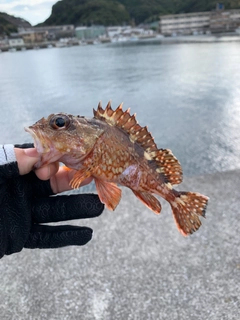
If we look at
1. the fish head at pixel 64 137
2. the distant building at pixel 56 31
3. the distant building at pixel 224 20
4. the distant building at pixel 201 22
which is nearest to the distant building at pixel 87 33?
the distant building at pixel 56 31

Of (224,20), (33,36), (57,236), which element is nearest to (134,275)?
(57,236)

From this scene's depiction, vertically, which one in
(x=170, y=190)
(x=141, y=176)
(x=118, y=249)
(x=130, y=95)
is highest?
(x=141, y=176)

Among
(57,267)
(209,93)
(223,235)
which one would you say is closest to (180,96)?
(209,93)

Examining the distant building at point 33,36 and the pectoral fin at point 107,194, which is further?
the distant building at point 33,36

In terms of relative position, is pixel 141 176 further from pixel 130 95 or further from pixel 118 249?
pixel 130 95

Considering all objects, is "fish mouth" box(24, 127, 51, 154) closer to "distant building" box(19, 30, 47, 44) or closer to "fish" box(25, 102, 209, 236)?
"fish" box(25, 102, 209, 236)

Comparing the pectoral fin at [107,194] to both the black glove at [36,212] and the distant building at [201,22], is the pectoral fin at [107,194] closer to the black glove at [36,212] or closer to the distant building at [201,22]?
the black glove at [36,212]
